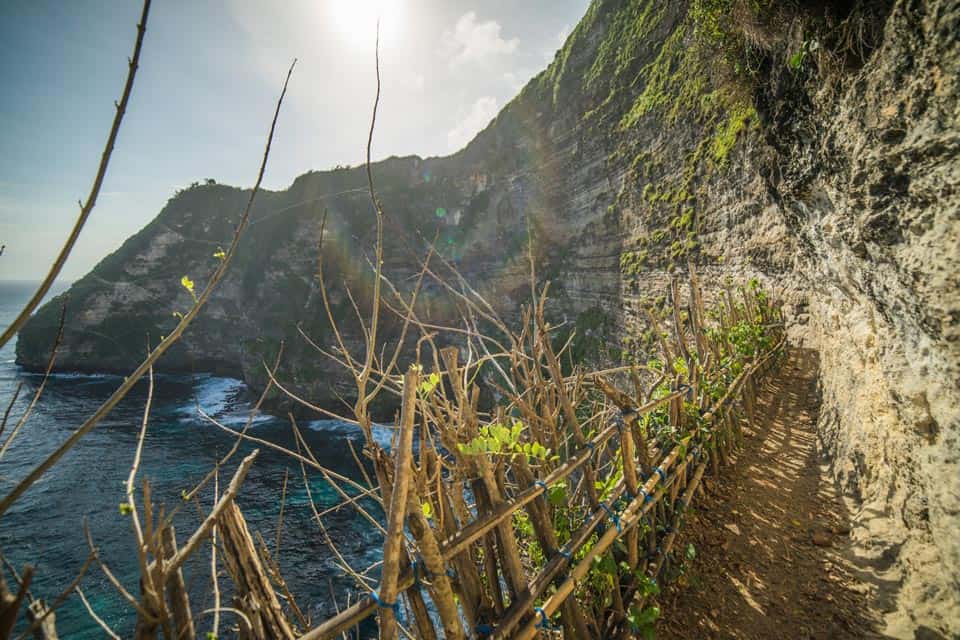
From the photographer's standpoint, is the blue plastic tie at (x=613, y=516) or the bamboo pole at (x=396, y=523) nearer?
the bamboo pole at (x=396, y=523)

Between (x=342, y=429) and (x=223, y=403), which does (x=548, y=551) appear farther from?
(x=223, y=403)

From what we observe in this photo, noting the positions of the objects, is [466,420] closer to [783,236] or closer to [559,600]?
[559,600]

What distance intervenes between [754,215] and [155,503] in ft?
81.9

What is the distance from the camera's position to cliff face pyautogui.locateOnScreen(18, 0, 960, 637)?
2412 millimetres

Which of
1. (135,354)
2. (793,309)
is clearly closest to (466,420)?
(793,309)

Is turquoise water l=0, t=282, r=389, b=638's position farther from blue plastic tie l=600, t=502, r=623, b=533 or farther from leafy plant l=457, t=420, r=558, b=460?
leafy plant l=457, t=420, r=558, b=460

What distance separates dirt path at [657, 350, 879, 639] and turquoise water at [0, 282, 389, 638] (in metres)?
3.96

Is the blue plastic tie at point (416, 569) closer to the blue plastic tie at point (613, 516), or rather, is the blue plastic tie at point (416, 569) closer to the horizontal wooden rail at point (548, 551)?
the horizontal wooden rail at point (548, 551)

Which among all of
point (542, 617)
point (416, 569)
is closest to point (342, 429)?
point (542, 617)

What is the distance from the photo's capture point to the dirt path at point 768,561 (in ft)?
9.55

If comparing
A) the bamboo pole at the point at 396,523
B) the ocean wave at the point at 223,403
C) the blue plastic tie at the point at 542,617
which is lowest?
the ocean wave at the point at 223,403

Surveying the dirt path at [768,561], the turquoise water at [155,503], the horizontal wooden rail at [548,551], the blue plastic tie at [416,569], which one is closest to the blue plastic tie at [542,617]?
the horizontal wooden rail at [548,551]

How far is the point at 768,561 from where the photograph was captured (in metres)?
3.45

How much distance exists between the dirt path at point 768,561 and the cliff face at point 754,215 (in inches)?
9.3
